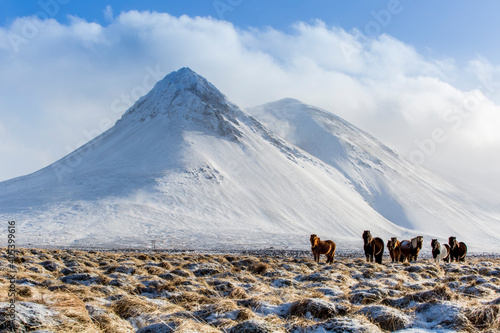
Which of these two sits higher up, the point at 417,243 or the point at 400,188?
the point at 400,188

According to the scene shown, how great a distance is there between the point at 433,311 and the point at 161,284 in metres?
7.84

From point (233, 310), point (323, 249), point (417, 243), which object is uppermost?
point (233, 310)

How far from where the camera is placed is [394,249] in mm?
27812

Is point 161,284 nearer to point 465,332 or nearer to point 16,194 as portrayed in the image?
point 465,332

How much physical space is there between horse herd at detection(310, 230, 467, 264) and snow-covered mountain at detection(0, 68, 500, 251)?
42.3 m

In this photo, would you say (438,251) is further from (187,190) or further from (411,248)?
(187,190)

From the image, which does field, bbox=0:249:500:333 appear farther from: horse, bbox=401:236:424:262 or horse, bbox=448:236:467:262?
horse, bbox=448:236:467:262

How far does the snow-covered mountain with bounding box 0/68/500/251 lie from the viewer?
84.9m

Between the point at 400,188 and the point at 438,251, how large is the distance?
5269 inches

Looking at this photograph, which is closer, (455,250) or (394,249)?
(394,249)

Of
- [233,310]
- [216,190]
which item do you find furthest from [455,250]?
[216,190]

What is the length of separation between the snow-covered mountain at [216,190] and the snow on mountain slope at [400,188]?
0.65m

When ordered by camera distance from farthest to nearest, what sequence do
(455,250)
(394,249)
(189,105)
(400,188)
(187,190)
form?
1. (189,105)
2. (400,188)
3. (187,190)
4. (455,250)
5. (394,249)

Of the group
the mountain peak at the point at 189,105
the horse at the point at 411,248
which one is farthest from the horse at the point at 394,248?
the mountain peak at the point at 189,105
